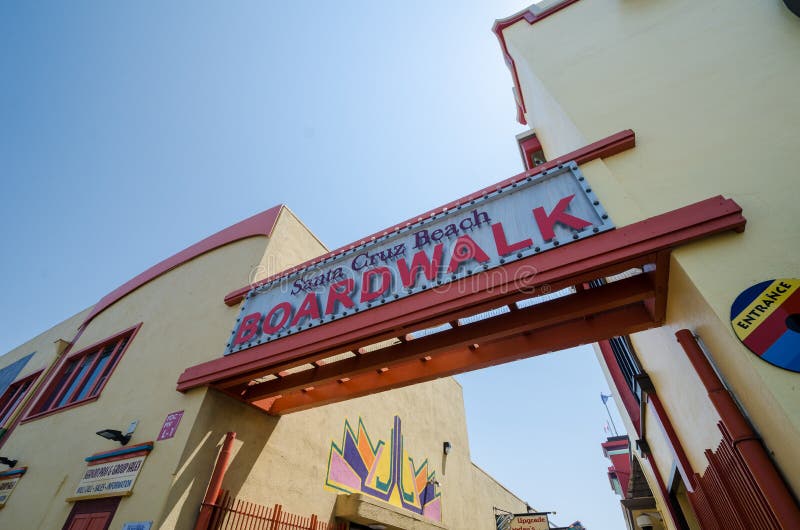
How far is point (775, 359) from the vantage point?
2.54 m

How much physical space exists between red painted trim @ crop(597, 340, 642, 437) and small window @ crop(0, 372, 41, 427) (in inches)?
617

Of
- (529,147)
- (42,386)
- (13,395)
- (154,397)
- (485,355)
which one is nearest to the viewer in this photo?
(485,355)

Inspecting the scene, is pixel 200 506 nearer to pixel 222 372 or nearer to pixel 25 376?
pixel 222 372

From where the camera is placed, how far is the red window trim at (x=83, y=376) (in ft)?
26.0

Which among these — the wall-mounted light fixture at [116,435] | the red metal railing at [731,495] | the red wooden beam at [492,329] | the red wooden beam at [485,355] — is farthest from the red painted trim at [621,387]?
the wall-mounted light fixture at [116,435]

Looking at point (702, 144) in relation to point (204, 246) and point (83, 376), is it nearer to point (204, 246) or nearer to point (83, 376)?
point (204, 246)

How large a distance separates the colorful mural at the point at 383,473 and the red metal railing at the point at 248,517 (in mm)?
1474

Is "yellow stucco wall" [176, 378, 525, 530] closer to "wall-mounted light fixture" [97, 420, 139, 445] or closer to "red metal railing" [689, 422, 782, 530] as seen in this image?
"wall-mounted light fixture" [97, 420, 139, 445]

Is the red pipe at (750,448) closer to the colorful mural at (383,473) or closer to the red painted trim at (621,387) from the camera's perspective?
the red painted trim at (621,387)

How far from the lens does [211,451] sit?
5.72 metres

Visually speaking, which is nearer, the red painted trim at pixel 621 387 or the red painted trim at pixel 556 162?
the red painted trim at pixel 556 162

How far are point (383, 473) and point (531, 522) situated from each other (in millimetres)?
8620

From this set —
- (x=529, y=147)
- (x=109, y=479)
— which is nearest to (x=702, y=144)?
(x=529, y=147)

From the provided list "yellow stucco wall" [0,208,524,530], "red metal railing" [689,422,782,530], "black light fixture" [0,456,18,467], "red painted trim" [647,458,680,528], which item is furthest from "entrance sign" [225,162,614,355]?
"black light fixture" [0,456,18,467]
